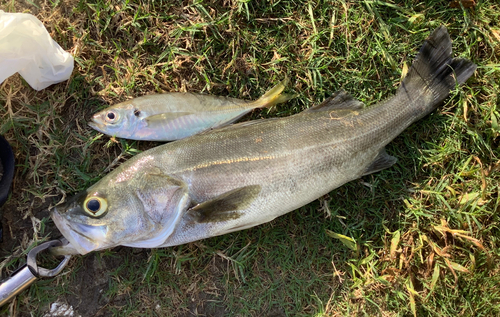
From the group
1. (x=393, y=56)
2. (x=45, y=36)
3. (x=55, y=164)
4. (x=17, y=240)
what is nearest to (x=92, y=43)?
(x=45, y=36)

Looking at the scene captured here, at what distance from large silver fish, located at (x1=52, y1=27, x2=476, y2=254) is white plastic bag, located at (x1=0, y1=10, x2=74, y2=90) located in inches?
49.7

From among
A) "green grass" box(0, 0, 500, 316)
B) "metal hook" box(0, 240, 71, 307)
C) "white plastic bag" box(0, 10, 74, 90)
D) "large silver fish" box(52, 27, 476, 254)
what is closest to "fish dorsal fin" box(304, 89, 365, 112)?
"large silver fish" box(52, 27, 476, 254)

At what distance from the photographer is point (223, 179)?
2844 mm

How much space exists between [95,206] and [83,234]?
0.79ft

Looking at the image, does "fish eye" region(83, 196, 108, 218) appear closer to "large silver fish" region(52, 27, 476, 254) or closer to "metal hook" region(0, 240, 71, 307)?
"large silver fish" region(52, 27, 476, 254)

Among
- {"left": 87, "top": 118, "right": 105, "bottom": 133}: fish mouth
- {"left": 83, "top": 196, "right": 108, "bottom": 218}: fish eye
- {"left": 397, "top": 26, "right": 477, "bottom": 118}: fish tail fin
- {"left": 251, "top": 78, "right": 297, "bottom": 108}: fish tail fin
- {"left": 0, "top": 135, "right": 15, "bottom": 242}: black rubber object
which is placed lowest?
{"left": 0, "top": 135, "right": 15, "bottom": 242}: black rubber object

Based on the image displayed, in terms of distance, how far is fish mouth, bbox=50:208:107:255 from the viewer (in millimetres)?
2734

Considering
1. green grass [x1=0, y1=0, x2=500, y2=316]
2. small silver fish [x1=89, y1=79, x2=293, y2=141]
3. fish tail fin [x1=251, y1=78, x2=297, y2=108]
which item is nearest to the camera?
small silver fish [x1=89, y1=79, x2=293, y2=141]

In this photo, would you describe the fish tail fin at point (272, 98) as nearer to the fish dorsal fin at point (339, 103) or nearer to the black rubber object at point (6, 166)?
the fish dorsal fin at point (339, 103)

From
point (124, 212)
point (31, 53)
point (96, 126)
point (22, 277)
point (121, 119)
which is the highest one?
point (31, 53)

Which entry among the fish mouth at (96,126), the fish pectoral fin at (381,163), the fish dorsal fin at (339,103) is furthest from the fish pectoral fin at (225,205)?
the fish mouth at (96,126)

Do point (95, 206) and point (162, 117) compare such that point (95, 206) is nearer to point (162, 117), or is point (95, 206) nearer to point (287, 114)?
point (162, 117)

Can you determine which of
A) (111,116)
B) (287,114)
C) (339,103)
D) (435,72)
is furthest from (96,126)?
(435,72)

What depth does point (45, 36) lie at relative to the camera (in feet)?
10.5
